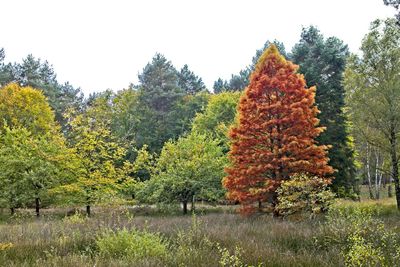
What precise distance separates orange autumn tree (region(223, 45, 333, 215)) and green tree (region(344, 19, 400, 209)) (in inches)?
219

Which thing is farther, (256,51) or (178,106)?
(256,51)

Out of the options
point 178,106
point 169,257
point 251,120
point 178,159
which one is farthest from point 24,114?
point 169,257

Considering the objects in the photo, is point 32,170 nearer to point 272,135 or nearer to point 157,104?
point 272,135

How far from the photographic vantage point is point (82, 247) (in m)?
8.81

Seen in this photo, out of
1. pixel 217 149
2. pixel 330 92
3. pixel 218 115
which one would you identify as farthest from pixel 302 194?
pixel 218 115

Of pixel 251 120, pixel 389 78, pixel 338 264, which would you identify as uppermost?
pixel 389 78

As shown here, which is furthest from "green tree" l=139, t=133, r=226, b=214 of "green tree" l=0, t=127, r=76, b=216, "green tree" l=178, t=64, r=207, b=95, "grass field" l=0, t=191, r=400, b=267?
"green tree" l=178, t=64, r=207, b=95

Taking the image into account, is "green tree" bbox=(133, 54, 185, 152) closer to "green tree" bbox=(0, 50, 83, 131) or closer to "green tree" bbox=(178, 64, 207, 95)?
"green tree" bbox=(0, 50, 83, 131)

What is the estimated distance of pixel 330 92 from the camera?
26688 millimetres

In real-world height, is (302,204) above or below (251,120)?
below

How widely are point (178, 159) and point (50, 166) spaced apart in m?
9.01

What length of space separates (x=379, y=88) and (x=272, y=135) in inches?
330

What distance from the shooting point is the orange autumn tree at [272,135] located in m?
18.9

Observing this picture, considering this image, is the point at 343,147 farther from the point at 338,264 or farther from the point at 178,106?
the point at 178,106
